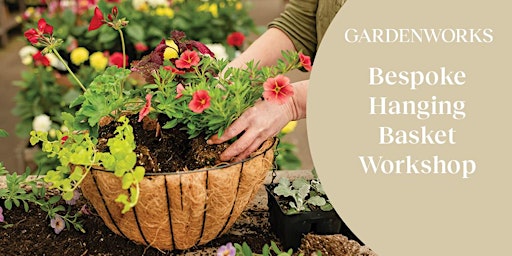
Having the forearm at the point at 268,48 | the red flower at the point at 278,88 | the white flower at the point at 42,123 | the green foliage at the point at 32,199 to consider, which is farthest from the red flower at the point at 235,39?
the red flower at the point at 278,88

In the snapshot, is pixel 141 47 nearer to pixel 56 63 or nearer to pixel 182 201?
pixel 56 63

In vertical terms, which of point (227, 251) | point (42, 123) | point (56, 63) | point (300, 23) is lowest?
point (42, 123)

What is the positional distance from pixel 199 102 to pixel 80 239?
0.41 meters

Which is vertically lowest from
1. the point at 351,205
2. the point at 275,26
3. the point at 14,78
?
the point at 14,78

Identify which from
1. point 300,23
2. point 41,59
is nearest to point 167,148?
point 300,23

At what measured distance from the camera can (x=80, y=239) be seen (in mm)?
1195

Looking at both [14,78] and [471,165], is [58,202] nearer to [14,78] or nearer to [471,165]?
[471,165]

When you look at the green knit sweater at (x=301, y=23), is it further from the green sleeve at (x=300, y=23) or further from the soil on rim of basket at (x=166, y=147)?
Result: the soil on rim of basket at (x=166, y=147)

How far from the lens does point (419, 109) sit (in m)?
1.00

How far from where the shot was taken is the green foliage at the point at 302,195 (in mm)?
1149

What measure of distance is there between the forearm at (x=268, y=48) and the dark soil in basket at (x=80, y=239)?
43 centimetres

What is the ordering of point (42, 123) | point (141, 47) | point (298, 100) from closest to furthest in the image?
point (298, 100), point (42, 123), point (141, 47)

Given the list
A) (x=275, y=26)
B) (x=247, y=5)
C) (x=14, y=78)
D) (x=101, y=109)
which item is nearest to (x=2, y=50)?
(x=14, y=78)

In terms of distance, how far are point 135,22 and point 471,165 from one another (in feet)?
6.97
